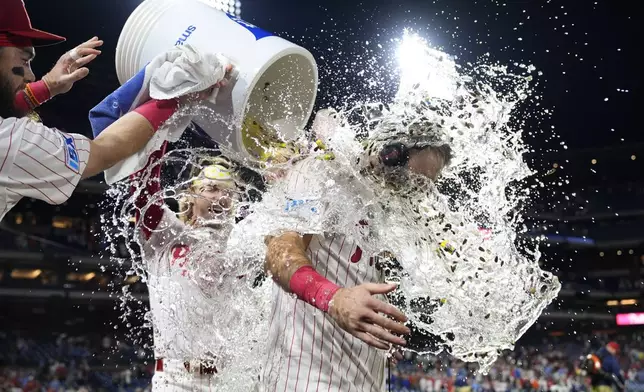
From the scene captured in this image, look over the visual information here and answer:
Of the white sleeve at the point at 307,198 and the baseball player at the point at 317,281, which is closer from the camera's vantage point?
the baseball player at the point at 317,281

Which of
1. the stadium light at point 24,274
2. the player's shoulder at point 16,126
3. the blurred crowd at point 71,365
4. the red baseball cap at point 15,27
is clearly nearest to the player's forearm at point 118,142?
the player's shoulder at point 16,126

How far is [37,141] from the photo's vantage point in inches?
83.4

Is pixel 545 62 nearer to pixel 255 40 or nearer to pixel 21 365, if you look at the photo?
pixel 21 365

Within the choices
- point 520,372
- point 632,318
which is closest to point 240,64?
point 520,372

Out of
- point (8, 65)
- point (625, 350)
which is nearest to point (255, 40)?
point (8, 65)

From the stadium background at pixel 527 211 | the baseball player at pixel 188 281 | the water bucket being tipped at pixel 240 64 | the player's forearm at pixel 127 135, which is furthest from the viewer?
the stadium background at pixel 527 211

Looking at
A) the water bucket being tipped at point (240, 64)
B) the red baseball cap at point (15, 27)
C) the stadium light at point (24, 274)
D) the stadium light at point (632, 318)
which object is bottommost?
the stadium light at point (24, 274)

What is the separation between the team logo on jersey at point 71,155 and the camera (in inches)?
85.7

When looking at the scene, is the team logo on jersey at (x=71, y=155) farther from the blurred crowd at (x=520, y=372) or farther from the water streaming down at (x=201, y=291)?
the blurred crowd at (x=520, y=372)

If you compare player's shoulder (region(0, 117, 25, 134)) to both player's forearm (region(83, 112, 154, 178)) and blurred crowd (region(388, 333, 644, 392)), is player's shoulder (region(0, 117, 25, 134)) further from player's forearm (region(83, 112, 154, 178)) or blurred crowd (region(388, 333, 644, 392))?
blurred crowd (region(388, 333, 644, 392))

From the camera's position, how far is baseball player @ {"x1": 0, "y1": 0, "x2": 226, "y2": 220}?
82.7 inches

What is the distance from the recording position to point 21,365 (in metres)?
15.8

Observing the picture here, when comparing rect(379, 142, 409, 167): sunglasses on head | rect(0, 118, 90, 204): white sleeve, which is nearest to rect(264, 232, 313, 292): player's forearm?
rect(379, 142, 409, 167): sunglasses on head

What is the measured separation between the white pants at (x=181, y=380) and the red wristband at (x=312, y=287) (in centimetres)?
158
